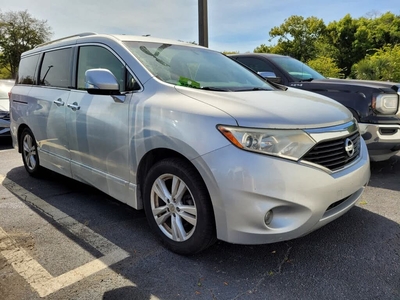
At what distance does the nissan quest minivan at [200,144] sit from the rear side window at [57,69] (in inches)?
2.1

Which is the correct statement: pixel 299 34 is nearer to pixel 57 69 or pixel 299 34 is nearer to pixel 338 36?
pixel 338 36

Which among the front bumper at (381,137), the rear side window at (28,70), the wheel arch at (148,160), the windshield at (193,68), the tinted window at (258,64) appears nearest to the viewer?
the wheel arch at (148,160)

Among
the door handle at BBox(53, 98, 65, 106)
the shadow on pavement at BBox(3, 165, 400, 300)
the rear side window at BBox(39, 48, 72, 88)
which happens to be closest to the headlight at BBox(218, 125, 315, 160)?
the shadow on pavement at BBox(3, 165, 400, 300)

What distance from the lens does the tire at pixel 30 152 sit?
15.1ft

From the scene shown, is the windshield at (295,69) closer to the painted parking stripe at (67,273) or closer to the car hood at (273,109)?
the car hood at (273,109)

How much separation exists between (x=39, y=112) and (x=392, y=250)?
158 inches

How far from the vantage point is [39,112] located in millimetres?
4156

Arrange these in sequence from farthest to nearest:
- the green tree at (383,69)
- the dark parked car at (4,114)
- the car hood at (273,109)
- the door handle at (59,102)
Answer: the green tree at (383,69), the dark parked car at (4,114), the door handle at (59,102), the car hood at (273,109)

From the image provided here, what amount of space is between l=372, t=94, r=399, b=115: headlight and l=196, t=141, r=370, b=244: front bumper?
7.82ft

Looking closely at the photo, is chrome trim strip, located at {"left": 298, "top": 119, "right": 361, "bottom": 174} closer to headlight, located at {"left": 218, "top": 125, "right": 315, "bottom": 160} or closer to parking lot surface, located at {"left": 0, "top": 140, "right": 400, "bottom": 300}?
headlight, located at {"left": 218, "top": 125, "right": 315, "bottom": 160}

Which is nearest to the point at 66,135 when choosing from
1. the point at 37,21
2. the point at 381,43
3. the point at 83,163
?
the point at 83,163

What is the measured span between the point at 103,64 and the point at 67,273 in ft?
6.33

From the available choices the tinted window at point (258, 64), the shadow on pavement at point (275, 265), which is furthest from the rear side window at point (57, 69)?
the tinted window at point (258, 64)

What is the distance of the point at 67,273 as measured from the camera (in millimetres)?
2414
